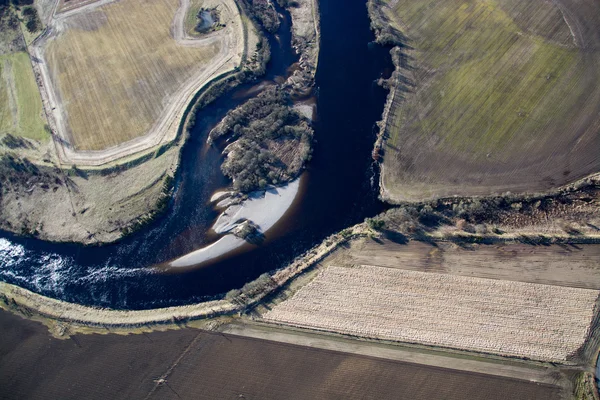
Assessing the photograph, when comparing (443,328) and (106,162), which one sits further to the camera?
(106,162)

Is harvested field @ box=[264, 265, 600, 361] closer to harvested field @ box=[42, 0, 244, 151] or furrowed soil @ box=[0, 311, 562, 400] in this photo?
furrowed soil @ box=[0, 311, 562, 400]

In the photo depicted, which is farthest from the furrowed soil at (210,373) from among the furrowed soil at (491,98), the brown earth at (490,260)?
the furrowed soil at (491,98)

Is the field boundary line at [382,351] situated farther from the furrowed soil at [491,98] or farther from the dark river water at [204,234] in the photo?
the furrowed soil at [491,98]

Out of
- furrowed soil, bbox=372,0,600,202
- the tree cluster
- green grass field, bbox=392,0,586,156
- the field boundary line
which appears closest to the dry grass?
the tree cluster

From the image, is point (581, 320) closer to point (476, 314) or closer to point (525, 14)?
point (476, 314)

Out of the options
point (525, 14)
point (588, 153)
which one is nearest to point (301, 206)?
point (588, 153)

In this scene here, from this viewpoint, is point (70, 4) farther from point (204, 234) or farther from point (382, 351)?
point (382, 351)
